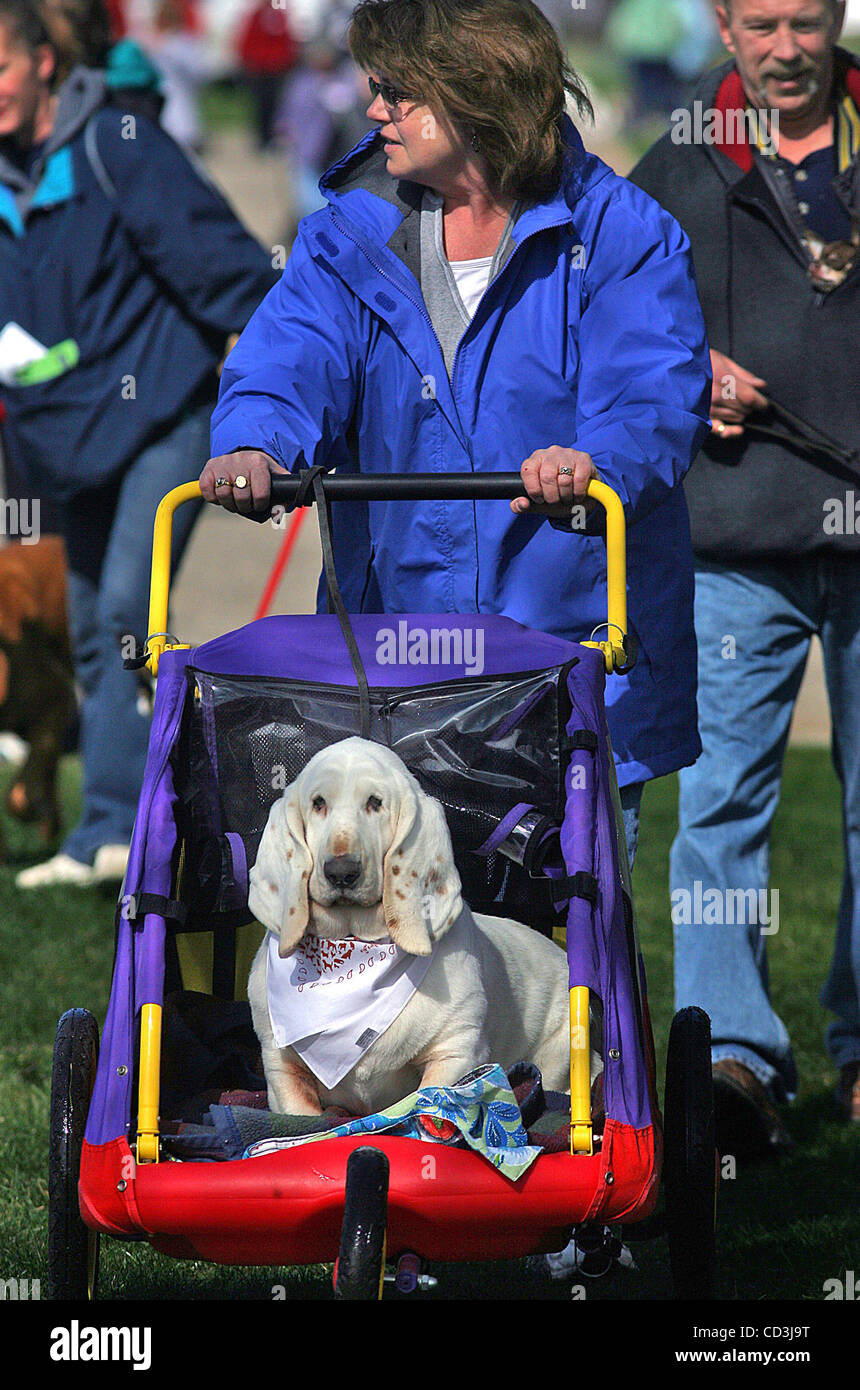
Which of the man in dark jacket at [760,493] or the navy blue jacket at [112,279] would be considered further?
the navy blue jacket at [112,279]

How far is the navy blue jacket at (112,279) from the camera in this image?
5.92 metres

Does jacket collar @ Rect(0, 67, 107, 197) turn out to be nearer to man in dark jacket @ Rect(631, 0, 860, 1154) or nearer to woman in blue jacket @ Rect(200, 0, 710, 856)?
man in dark jacket @ Rect(631, 0, 860, 1154)

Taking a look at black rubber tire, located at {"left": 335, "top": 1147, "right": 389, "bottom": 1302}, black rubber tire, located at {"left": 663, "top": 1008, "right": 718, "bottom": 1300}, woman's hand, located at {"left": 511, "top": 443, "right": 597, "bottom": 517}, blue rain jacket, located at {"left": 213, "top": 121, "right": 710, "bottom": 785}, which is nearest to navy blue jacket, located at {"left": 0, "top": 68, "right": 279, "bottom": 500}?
blue rain jacket, located at {"left": 213, "top": 121, "right": 710, "bottom": 785}

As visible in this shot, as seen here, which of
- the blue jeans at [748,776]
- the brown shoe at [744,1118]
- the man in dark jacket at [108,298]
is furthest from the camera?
the man in dark jacket at [108,298]

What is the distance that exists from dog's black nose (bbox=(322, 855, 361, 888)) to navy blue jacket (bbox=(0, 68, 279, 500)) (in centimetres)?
343

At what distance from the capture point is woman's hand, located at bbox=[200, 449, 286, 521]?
310 centimetres

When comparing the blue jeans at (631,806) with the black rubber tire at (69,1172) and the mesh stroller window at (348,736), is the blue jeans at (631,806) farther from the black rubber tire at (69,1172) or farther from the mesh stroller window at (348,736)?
the black rubber tire at (69,1172)

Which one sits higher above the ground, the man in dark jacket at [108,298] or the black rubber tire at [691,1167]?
the man in dark jacket at [108,298]

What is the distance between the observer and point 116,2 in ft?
63.6

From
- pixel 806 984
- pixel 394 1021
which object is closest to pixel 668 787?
pixel 806 984

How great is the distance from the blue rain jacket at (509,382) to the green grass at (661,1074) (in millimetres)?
993

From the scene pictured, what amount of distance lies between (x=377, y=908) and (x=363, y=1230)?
54cm

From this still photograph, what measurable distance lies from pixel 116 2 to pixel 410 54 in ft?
57.0

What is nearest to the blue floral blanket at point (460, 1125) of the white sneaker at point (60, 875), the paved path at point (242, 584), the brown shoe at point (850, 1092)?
the brown shoe at point (850, 1092)
